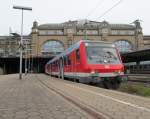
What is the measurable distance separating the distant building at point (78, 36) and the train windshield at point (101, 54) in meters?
99.6

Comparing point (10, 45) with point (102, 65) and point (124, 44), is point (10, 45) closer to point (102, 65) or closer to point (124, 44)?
point (124, 44)

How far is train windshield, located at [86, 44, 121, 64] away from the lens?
68.0 feet

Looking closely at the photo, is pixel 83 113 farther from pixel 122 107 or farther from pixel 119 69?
pixel 119 69

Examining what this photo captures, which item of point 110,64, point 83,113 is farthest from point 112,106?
point 110,64

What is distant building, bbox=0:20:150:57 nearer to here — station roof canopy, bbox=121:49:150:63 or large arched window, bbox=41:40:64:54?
large arched window, bbox=41:40:64:54

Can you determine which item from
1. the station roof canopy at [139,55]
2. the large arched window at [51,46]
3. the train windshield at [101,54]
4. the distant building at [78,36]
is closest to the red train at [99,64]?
the train windshield at [101,54]

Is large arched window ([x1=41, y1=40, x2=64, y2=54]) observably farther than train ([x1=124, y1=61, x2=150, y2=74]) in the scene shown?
Yes

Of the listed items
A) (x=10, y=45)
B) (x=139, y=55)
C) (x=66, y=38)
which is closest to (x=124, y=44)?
(x=66, y=38)

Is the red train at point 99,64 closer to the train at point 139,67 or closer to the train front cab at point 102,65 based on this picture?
the train front cab at point 102,65

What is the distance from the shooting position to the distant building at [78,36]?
123750 millimetres

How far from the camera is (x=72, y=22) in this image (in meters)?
130

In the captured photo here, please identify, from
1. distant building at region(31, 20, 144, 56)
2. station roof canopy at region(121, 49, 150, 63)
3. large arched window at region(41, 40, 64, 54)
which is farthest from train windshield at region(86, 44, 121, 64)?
distant building at region(31, 20, 144, 56)

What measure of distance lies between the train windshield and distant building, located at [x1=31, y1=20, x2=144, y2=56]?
99.6 meters

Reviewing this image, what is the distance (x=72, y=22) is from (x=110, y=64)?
109884mm
